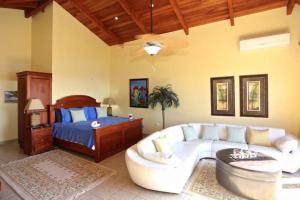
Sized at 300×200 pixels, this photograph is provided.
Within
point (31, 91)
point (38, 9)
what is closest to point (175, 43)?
point (31, 91)

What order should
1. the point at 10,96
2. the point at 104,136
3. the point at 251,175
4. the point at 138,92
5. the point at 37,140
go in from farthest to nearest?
1. the point at 138,92
2. the point at 10,96
3. the point at 37,140
4. the point at 104,136
5. the point at 251,175

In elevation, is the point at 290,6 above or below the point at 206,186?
above

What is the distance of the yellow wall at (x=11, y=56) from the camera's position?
5.45 metres

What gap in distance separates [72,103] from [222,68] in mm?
4881

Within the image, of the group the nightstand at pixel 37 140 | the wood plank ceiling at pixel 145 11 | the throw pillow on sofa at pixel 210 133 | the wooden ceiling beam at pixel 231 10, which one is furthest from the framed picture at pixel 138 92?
the wooden ceiling beam at pixel 231 10

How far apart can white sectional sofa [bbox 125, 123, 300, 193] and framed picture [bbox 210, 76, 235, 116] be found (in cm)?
76

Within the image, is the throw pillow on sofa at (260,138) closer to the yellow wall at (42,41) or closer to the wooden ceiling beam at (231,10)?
the wooden ceiling beam at (231,10)

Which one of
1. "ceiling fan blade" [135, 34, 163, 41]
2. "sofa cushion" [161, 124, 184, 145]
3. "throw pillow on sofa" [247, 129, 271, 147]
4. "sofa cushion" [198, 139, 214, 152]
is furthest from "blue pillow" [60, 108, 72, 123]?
"throw pillow on sofa" [247, 129, 271, 147]

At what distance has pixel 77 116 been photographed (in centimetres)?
532

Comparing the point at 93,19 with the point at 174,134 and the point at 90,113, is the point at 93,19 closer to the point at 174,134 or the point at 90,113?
the point at 90,113

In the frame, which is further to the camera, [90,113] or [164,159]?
[90,113]

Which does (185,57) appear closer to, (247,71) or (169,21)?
(169,21)

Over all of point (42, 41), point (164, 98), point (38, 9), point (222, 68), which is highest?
point (38, 9)

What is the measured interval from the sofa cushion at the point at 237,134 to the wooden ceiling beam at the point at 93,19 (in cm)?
514
